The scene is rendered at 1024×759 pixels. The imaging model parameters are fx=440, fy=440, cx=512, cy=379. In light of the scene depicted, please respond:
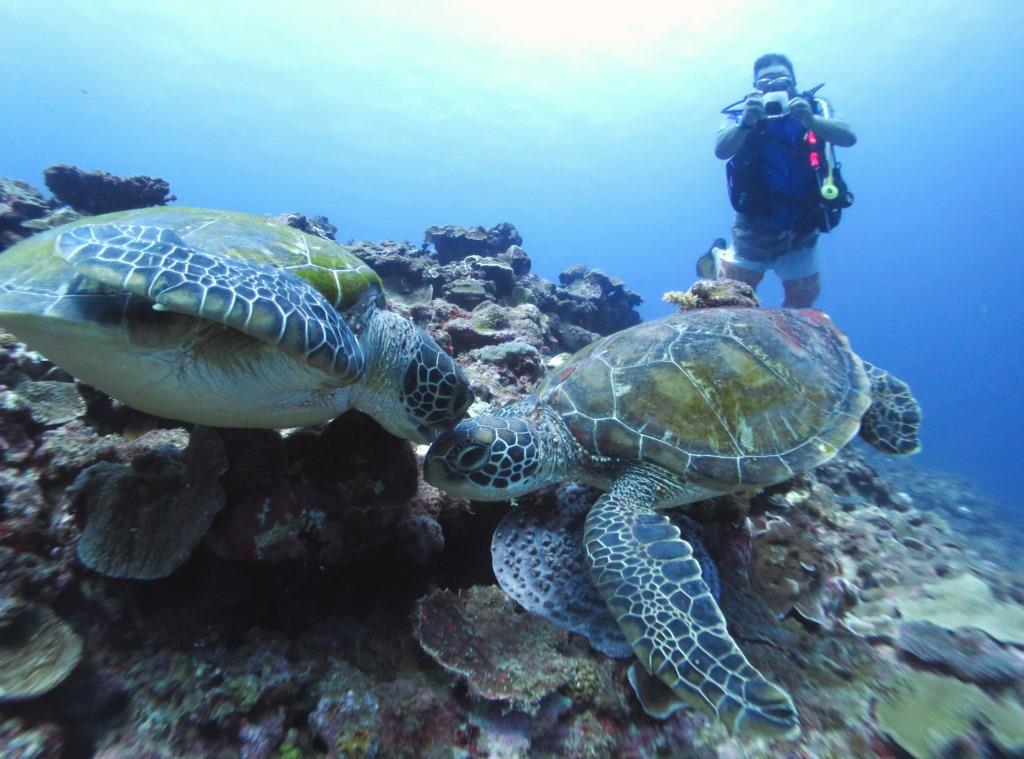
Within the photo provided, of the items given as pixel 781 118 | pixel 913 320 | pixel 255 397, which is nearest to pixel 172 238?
pixel 255 397

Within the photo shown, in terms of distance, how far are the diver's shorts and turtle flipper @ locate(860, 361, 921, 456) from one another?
5.41 m

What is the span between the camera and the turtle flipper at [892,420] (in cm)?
395

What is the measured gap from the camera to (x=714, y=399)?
3.10 m

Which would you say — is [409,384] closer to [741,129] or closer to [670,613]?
[670,613]

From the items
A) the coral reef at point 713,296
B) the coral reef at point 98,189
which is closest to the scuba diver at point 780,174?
the coral reef at point 713,296

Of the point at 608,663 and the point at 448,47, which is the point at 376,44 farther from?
the point at 608,663

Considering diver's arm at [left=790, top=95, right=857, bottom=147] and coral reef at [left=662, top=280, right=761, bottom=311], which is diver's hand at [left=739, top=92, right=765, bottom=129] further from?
coral reef at [left=662, top=280, right=761, bottom=311]

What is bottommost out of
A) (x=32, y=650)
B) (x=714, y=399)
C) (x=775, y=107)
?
(x=32, y=650)

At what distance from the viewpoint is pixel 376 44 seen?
5425cm

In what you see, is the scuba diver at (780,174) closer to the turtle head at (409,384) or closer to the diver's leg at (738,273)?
the diver's leg at (738,273)

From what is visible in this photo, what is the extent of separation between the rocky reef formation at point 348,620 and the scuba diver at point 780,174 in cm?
706

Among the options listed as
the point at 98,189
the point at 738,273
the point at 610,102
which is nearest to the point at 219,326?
the point at 738,273

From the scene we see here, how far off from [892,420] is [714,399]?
2.29 m

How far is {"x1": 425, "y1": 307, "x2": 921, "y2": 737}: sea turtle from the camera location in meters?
2.10
